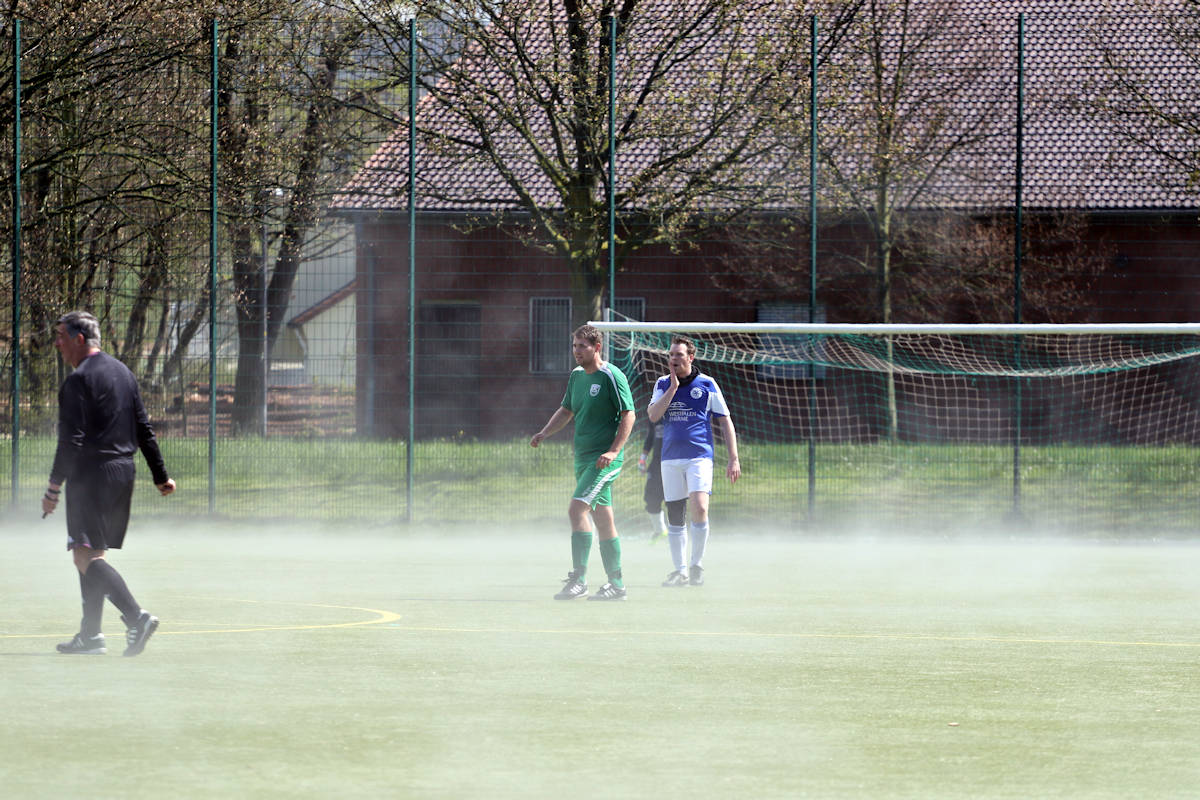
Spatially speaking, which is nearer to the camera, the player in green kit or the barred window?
the player in green kit

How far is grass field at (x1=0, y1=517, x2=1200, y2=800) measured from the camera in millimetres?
5797

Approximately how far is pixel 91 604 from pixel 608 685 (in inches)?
111

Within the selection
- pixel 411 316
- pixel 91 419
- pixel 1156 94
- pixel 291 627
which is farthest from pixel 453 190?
pixel 91 419

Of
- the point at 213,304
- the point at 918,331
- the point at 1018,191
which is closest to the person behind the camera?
the point at 918,331

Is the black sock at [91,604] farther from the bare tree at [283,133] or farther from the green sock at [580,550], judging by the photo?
the bare tree at [283,133]

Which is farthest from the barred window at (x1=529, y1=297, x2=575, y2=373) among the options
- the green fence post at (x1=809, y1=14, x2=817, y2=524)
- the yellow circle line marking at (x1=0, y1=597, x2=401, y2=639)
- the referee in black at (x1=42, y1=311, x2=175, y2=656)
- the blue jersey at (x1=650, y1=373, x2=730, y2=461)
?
the referee in black at (x1=42, y1=311, x2=175, y2=656)

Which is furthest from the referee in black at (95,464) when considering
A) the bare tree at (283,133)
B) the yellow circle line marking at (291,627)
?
the bare tree at (283,133)

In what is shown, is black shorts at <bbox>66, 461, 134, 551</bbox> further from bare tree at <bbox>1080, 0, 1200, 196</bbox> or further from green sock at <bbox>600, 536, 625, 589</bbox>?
bare tree at <bbox>1080, 0, 1200, 196</bbox>

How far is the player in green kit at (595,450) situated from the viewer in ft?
36.0

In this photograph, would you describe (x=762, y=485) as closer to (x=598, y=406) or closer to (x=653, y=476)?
(x=653, y=476)

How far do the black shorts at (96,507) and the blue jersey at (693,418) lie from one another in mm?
4682

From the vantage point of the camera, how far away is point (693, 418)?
11.9 meters

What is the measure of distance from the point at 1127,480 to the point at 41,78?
42.5ft

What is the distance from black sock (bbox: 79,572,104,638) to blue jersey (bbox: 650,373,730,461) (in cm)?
472
